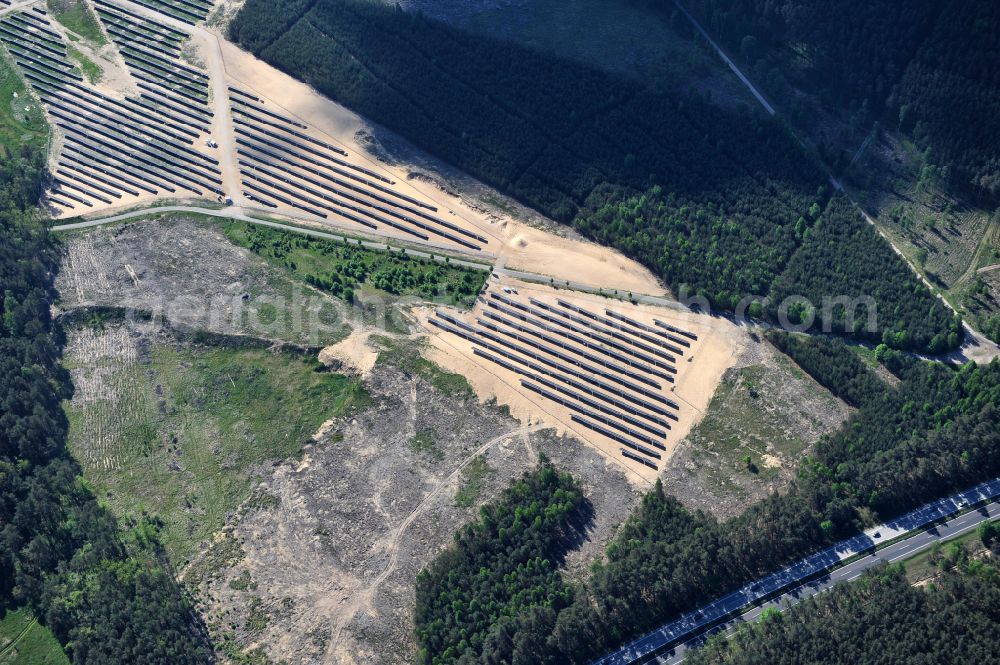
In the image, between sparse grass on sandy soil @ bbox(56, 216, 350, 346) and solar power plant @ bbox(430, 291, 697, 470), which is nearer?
solar power plant @ bbox(430, 291, 697, 470)

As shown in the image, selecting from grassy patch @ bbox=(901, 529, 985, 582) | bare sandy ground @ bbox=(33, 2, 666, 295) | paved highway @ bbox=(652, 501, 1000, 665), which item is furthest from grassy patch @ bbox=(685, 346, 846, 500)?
bare sandy ground @ bbox=(33, 2, 666, 295)

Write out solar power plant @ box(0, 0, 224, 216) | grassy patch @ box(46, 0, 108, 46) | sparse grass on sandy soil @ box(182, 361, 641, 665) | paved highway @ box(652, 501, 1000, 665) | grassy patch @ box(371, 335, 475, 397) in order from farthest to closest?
grassy patch @ box(46, 0, 108, 46) → solar power plant @ box(0, 0, 224, 216) → grassy patch @ box(371, 335, 475, 397) → sparse grass on sandy soil @ box(182, 361, 641, 665) → paved highway @ box(652, 501, 1000, 665)

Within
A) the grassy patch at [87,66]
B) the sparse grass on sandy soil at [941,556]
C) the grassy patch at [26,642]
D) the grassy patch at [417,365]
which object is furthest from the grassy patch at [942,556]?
the grassy patch at [87,66]

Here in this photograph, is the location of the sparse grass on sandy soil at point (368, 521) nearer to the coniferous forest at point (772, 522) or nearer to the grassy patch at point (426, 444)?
the grassy patch at point (426, 444)

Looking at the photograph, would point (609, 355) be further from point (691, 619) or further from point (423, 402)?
point (691, 619)

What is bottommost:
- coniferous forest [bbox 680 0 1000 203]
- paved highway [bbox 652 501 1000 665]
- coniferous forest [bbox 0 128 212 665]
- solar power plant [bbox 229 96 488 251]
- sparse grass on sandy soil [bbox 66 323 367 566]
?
coniferous forest [bbox 0 128 212 665]

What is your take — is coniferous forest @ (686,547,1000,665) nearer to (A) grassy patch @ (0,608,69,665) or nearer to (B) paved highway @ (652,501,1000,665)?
(B) paved highway @ (652,501,1000,665)

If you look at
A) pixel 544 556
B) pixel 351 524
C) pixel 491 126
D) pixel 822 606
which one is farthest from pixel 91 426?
pixel 822 606

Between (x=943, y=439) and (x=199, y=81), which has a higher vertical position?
(x=943, y=439)
